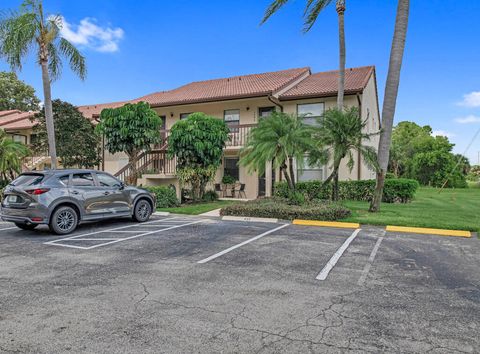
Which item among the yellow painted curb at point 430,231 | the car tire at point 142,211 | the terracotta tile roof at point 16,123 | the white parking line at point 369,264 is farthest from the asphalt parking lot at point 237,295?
the terracotta tile roof at point 16,123

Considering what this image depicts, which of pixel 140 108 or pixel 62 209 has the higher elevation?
pixel 140 108

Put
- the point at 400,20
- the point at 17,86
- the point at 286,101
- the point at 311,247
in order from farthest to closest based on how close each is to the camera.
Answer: the point at 17,86 < the point at 286,101 < the point at 400,20 < the point at 311,247

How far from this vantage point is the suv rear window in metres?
8.03

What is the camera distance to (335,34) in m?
15.8

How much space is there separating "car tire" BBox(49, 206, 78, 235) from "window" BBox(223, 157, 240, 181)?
11063mm

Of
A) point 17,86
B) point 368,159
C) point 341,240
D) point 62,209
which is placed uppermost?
point 17,86

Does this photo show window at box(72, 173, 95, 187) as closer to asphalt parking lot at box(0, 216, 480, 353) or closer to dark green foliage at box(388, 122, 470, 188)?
asphalt parking lot at box(0, 216, 480, 353)

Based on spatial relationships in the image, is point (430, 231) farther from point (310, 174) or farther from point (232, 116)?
point (232, 116)

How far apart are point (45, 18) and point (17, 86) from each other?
36338 millimetres

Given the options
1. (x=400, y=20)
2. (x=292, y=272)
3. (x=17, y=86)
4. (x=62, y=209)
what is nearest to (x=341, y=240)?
(x=292, y=272)

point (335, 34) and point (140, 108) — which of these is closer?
point (140, 108)

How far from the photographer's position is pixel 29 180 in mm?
8164

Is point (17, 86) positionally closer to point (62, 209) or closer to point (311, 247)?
point (62, 209)

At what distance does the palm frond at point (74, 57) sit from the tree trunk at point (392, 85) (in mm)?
13456
